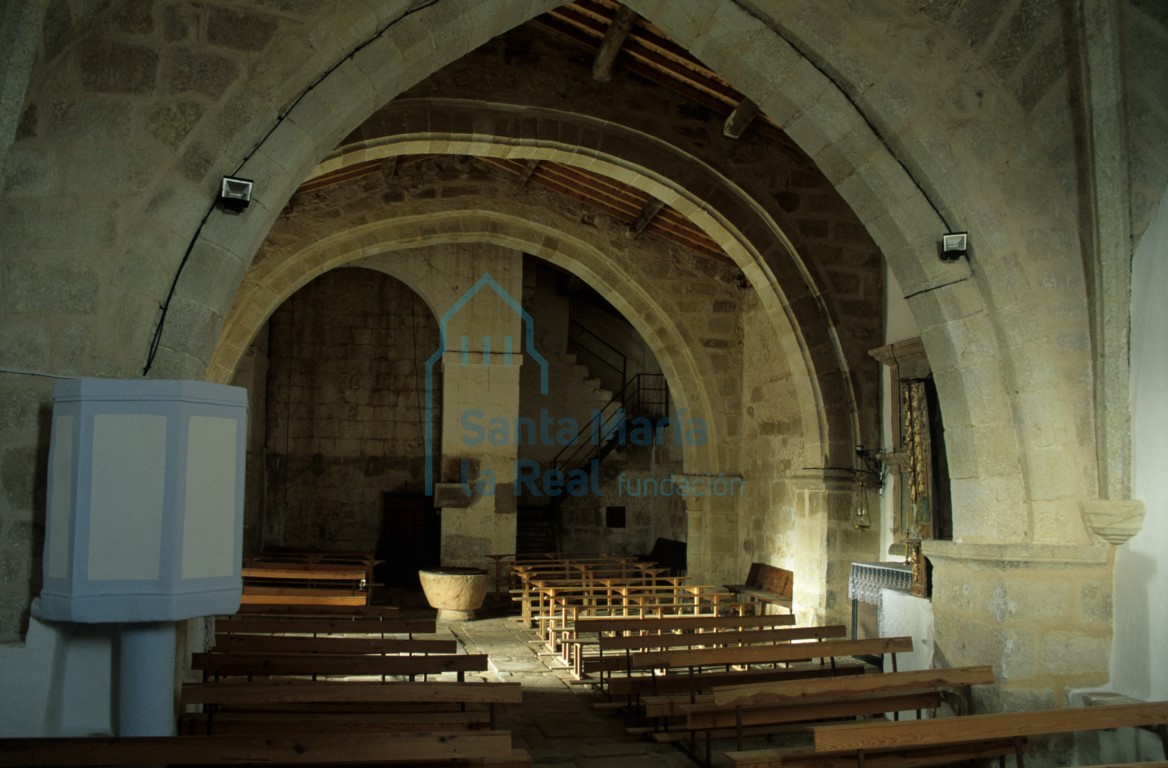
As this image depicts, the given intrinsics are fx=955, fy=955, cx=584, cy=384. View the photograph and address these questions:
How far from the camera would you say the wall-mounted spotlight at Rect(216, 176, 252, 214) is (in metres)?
3.16

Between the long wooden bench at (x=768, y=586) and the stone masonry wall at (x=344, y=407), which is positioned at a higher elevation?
the stone masonry wall at (x=344, y=407)

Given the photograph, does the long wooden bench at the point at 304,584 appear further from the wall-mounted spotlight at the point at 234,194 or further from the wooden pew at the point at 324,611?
the wall-mounted spotlight at the point at 234,194

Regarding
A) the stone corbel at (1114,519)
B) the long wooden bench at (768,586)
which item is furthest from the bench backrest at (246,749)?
the long wooden bench at (768,586)

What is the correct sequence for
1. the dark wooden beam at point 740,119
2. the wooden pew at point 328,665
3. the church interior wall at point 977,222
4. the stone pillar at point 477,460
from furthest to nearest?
the stone pillar at point 477,460 → the dark wooden beam at point 740,119 → the wooden pew at point 328,665 → the church interior wall at point 977,222

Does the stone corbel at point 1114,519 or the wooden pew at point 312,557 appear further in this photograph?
the wooden pew at point 312,557

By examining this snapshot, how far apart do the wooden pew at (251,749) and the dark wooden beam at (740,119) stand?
497 centimetres

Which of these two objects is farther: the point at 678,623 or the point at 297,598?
the point at 297,598

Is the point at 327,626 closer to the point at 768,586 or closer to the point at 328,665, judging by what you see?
the point at 328,665

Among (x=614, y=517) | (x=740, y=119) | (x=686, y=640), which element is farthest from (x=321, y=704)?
(x=614, y=517)

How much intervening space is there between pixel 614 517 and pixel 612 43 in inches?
349

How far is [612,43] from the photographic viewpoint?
6.39 metres

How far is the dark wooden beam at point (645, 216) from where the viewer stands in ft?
28.5

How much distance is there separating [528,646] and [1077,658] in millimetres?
4833

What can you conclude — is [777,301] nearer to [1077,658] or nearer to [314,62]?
[1077,658]
